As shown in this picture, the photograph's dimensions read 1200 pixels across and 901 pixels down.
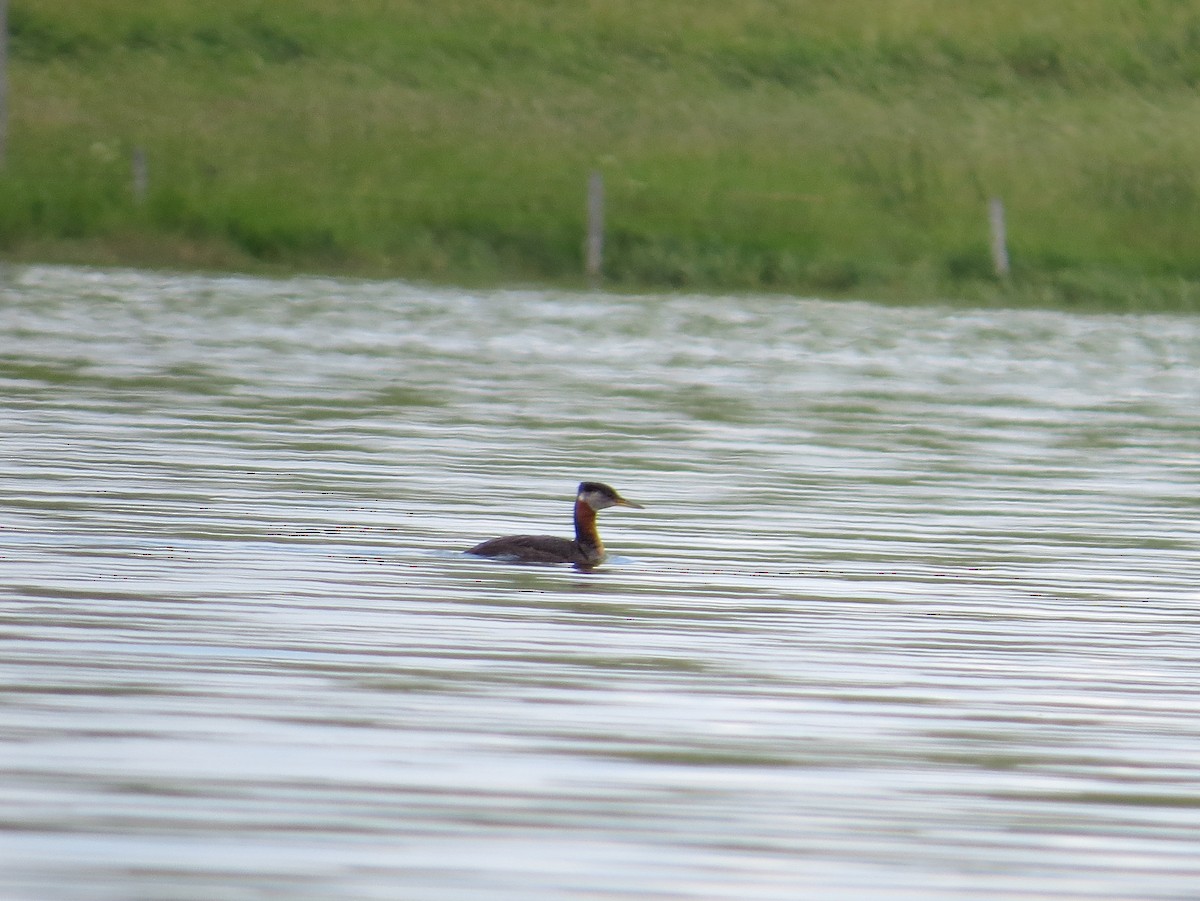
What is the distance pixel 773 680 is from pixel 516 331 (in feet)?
57.7

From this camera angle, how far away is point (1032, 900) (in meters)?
6.14

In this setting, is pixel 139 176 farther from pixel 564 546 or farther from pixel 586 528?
pixel 564 546

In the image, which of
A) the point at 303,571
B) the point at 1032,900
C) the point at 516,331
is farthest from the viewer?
the point at 516,331

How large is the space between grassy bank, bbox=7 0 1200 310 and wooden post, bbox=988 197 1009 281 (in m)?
0.20

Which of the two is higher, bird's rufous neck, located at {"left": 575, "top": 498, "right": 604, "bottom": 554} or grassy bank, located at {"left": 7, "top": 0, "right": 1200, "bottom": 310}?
grassy bank, located at {"left": 7, "top": 0, "right": 1200, "bottom": 310}

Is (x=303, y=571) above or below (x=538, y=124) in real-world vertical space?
below

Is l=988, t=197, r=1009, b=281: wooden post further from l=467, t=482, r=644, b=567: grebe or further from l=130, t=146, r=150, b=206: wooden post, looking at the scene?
l=467, t=482, r=644, b=567: grebe

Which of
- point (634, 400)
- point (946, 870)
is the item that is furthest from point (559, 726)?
point (634, 400)

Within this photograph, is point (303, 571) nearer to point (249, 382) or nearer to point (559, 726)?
point (559, 726)

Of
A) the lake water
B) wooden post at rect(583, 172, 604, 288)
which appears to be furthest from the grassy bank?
the lake water

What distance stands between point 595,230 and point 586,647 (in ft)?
83.6

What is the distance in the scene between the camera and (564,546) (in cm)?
1150

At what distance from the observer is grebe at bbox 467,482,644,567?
37.2 ft

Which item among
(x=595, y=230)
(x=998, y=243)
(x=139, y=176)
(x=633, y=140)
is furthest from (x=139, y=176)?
(x=998, y=243)
